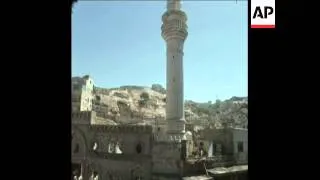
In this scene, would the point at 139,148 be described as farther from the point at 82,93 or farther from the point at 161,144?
the point at 82,93

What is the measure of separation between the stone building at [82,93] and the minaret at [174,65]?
1610 centimetres

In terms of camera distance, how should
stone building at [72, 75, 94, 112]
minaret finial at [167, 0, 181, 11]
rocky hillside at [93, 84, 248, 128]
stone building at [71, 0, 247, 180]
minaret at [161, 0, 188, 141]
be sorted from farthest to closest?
rocky hillside at [93, 84, 248, 128] → stone building at [72, 75, 94, 112] → minaret finial at [167, 0, 181, 11] → minaret at [161, 0, 188, 141] → stone building at [71, 0, 247, 180]

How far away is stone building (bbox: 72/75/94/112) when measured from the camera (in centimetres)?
4057

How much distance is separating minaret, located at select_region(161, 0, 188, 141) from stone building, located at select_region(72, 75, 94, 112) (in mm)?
Result: 16104

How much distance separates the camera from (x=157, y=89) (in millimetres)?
93312
